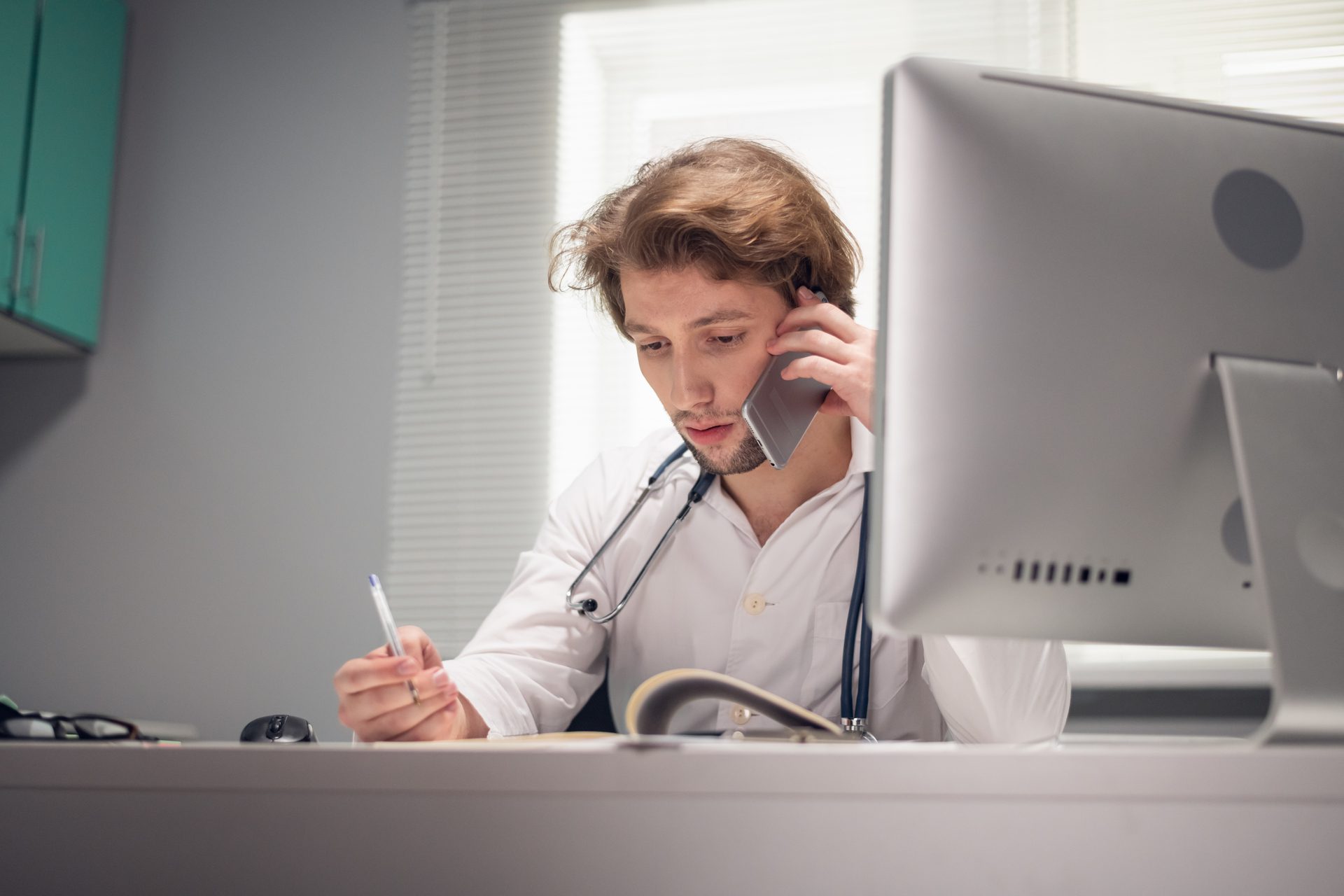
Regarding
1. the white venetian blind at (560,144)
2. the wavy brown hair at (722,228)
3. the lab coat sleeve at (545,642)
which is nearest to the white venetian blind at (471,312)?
the white venetian blind at (560,144)

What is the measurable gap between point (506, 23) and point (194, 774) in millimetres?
2575

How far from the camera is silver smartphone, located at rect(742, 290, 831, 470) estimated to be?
4.48 feet

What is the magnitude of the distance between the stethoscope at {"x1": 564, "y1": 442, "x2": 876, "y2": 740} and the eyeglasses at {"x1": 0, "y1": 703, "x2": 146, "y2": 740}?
673mm

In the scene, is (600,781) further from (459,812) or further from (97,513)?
(97,513)

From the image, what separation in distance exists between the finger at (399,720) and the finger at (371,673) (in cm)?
4

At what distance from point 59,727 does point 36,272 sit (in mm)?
2115

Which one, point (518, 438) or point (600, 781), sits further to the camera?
point (518, 438)

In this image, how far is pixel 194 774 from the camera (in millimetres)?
522

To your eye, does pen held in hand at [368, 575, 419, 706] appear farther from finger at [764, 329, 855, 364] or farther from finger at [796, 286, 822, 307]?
finger at [796, 286, 822, 307]

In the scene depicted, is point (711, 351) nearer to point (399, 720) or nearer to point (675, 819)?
point (399, 720)

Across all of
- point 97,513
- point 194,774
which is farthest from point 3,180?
point 194,774

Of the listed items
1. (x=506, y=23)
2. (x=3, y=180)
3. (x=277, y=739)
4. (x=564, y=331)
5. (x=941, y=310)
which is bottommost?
(x=277, y=739)

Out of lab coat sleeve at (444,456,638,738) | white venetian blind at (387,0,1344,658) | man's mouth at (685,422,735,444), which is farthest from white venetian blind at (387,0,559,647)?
man's mouth at (685,422,735,444)

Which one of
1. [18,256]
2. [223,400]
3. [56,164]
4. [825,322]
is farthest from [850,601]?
[56,164]
